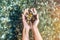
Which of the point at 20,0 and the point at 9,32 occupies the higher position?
the point at 20,0

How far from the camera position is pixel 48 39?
1736 millimetres

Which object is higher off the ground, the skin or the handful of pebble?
the handful of pebble

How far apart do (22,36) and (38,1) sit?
35 centimetres

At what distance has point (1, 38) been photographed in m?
1.67

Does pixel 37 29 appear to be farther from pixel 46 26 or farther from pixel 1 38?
pixel 1 38

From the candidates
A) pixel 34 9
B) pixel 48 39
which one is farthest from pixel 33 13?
pixel 48 39

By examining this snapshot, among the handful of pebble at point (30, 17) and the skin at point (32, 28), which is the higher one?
the handful of pebble at point (30, 17)

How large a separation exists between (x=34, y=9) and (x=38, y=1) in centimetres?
8

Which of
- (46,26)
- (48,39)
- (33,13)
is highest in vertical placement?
(33,13)

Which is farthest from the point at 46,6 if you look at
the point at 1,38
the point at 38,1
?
the point at 1,38

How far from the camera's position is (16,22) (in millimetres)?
1722

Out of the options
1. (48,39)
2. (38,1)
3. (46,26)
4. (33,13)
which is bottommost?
(48,39)

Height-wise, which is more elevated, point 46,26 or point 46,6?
point 46,6

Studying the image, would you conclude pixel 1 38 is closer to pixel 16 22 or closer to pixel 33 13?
pixel 16 22
